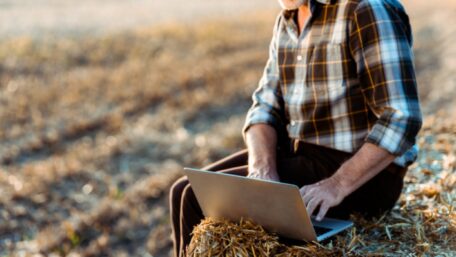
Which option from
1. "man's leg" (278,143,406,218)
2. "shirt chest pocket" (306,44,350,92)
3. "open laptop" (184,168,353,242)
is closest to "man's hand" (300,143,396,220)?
"open laptop" (184,168,353,242)

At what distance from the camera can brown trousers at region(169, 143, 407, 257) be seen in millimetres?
3062

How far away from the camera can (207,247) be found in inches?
108

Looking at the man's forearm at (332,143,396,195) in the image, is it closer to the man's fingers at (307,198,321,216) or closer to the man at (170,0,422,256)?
the man at (170,0,422,256)

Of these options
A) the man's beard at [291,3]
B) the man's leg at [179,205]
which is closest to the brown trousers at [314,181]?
the man's leg at [179,205]

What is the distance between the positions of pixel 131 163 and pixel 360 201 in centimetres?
428

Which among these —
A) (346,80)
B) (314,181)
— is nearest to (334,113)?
(346,80)

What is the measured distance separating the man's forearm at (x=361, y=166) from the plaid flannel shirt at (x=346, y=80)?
0.12ft

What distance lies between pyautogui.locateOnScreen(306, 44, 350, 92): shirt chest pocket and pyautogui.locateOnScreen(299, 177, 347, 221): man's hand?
0.42 metres

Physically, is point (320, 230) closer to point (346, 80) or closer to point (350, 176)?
point (350, 176)

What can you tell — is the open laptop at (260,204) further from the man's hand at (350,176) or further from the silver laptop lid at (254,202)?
the man's hand at (350,176)

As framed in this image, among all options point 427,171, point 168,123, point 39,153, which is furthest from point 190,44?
point 427,171

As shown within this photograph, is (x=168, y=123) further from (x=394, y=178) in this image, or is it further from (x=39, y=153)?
(x=394, y=178)

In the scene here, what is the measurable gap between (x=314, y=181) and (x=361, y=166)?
331 mm

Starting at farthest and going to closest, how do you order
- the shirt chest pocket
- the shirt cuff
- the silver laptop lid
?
the shirt cuff
the shirt chest pocket
the silver laptop lid
